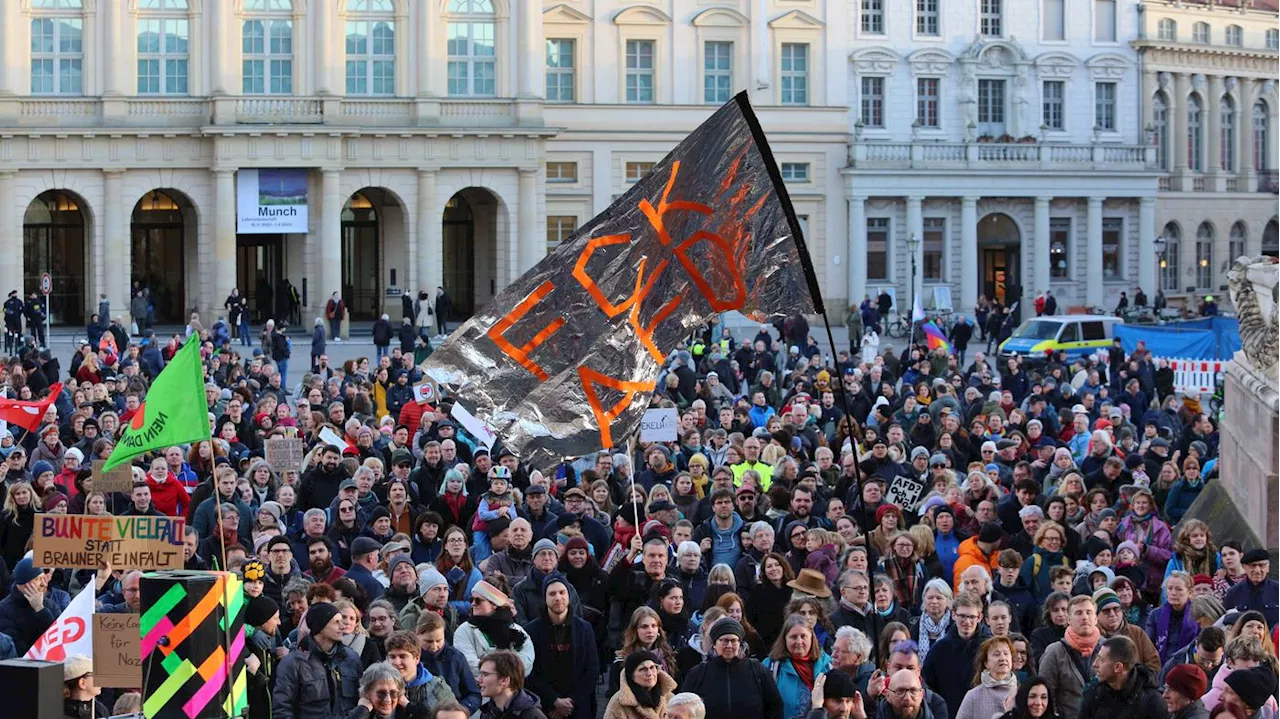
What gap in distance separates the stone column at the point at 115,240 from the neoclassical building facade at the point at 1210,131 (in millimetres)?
30748

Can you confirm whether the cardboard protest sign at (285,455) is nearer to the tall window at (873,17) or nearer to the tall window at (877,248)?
the tall window at (877,248)

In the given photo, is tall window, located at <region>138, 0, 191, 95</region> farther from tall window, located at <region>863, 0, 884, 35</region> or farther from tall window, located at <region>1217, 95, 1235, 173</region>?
tall window, located at <region>1217, 95, 1235, 173</region>

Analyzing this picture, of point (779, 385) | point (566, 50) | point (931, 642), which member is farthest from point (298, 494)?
point (566, 50)

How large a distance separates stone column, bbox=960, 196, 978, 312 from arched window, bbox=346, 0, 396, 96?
16763 mm

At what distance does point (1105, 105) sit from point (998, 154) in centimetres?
538

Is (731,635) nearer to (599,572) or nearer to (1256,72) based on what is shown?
(599,572)

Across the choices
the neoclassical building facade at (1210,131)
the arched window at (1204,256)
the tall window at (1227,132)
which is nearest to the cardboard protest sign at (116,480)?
the neoclassical building facade at (1210,131)

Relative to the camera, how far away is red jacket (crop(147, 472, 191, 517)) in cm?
1839

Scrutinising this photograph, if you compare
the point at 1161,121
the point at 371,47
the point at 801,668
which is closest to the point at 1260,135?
the point at 1161,121

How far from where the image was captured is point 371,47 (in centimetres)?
5584

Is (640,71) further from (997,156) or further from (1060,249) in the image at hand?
(1060,249)

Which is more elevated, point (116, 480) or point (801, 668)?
point (116, 480)

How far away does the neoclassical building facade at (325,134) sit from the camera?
5350cm

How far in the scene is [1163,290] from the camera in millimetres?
69062
